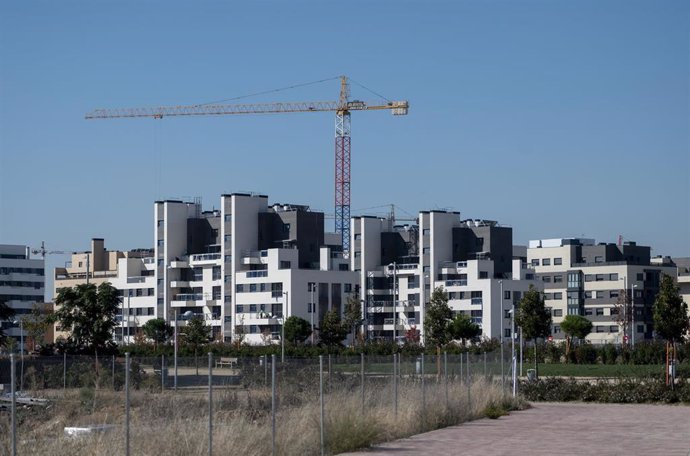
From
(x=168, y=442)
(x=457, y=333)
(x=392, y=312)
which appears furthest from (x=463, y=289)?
(x=168, y=442)

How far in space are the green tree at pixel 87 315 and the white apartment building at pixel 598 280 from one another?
93.0 metres

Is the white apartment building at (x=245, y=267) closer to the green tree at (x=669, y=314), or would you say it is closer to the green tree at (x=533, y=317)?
the green tree at (x=533, y=317)

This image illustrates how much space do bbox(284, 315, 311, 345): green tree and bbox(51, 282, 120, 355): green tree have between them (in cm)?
3962

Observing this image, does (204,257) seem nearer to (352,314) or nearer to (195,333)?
(352,314)

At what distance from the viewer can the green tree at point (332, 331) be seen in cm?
11556

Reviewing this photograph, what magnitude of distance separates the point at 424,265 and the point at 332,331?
27.4 m

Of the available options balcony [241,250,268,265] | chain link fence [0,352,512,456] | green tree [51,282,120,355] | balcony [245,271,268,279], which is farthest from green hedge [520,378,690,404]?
balcony [241,250,268,265]

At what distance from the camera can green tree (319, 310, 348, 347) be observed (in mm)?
115562

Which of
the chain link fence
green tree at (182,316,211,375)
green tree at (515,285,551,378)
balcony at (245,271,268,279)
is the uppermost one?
balcony at (245,271,268,279)

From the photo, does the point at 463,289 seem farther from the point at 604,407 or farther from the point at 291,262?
the point at 604,407

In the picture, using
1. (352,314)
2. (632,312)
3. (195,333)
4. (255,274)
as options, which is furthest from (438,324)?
(632,312)

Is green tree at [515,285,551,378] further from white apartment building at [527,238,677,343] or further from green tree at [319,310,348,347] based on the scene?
white apartment building at [527,238,677,343]

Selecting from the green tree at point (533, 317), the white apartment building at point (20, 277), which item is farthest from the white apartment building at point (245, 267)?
the green tree at point (533, 317)

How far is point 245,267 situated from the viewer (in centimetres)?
13438
